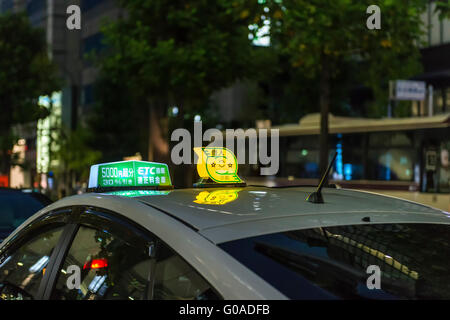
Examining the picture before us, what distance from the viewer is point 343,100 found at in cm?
3997

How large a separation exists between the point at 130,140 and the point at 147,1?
68.1ft

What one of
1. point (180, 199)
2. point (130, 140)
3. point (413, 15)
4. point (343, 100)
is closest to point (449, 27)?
point (343, 100)

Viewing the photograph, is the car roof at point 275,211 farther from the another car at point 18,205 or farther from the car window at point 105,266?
the another car at point 18,205

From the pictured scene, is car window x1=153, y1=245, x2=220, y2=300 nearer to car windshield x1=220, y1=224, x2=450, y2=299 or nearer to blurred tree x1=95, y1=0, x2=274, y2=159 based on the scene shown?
car windshield x1=220, y1=224, x2=450, y2=299

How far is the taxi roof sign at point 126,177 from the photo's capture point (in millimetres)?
3191

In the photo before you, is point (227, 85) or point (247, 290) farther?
point (227, 85)

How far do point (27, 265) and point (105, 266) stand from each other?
0.71 m

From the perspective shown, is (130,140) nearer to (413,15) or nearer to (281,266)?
(413,15)

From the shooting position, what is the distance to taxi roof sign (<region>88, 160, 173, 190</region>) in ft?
10.5

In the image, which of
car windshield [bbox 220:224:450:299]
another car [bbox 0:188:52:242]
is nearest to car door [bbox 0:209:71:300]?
car windshield [bbox 220:224:450:299]

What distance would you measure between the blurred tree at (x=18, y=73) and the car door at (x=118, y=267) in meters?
23.9

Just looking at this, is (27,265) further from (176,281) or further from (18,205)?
(18,205)

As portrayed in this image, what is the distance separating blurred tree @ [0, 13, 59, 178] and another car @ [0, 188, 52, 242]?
18524mm

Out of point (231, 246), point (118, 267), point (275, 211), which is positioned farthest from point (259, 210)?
point (118, 267)
